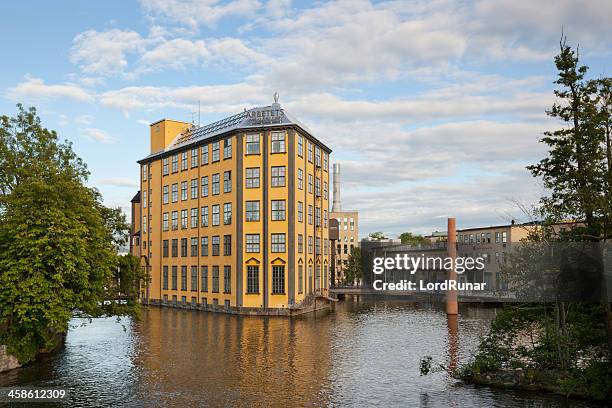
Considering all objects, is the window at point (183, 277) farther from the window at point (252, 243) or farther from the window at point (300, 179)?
the window at point (300, 179)

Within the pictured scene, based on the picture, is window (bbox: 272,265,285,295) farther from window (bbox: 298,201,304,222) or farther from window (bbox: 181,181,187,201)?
window (bbox: 181,181,187,201)

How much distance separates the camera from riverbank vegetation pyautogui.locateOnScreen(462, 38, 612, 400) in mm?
23953

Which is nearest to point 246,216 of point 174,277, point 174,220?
point 174,220

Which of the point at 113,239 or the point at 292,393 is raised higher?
the point at 113,239

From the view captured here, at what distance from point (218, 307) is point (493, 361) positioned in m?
45.0

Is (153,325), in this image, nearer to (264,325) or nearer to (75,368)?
(264,325)

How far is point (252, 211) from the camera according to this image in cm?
6494

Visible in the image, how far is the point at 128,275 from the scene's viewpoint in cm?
4194

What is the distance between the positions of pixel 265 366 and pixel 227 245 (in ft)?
118

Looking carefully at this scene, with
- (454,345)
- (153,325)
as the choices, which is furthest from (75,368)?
(454,345)

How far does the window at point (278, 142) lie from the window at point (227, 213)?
9.08m

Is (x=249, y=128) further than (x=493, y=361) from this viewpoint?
Yes

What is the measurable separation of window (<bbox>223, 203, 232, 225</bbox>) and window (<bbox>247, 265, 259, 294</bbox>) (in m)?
6.64

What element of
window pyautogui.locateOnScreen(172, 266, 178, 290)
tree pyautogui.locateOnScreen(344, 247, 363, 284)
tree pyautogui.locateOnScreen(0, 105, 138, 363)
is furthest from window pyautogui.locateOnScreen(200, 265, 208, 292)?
tree pyautogui.locateOnScreen(344, 247, 363, 284)
